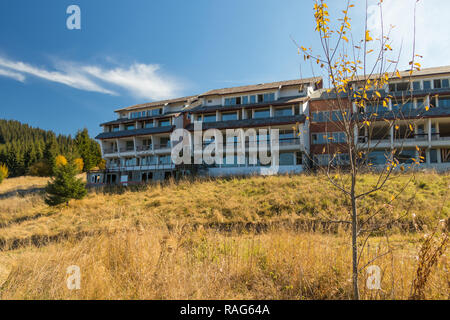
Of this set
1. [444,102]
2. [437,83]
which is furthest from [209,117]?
[444,102]

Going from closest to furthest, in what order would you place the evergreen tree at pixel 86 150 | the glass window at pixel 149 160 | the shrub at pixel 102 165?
the glass window at pixel 149 160, the shrub at pixel 102 165, the evergreen tree at pixel 86 150

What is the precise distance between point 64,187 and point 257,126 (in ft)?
74.9

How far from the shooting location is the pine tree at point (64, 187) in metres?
24.6

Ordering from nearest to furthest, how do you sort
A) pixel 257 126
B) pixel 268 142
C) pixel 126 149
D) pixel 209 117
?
pixel 268 142
pixel 257 126
pixel 209 117
pixel 126 149

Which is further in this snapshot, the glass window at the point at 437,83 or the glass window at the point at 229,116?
the glass window at the point at 229,116

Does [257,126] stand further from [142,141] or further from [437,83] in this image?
[437,83]

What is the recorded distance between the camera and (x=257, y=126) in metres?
32.1

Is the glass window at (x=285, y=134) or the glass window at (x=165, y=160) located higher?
the glass window at (x=285, y=134)

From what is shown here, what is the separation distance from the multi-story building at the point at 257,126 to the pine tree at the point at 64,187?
10.1 meters

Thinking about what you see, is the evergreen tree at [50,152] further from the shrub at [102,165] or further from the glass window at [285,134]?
the glass window at [285,134]

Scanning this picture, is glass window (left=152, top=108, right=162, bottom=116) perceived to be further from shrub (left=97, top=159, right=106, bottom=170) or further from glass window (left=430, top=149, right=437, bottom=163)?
glass window (left=430, top=149, right=437, bottom=163)
